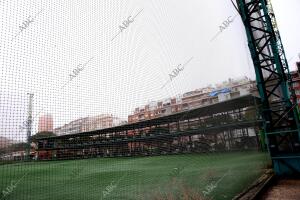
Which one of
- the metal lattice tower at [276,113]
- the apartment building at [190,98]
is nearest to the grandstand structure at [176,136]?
the apartment building at [190,98]

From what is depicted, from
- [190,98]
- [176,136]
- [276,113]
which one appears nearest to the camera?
[276,113]

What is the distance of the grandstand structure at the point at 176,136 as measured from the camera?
3.97 meters

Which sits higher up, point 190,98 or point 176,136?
point 190,98

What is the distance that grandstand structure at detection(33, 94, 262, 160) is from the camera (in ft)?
13.0

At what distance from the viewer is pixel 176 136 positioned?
5.34 m

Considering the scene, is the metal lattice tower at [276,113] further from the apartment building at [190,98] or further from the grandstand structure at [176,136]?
the apartment building at [190,98]

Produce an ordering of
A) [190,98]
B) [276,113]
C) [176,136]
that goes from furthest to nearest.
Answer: [190,98] < [176,136] < [276,113]

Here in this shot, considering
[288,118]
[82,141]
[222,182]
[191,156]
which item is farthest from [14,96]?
[288,118]

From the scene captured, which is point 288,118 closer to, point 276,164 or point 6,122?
point 276,164

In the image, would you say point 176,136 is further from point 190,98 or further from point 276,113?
point 276,113

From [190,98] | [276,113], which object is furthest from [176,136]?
[276,113]

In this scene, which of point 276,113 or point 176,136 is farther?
point 176,136

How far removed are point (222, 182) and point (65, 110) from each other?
2.92 metres

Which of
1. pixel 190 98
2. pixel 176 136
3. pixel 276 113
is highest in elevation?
pixel 190 98
